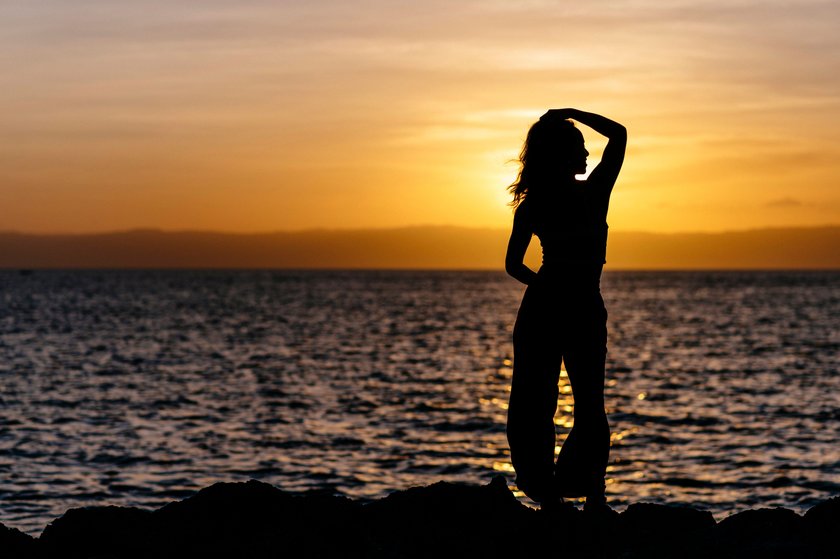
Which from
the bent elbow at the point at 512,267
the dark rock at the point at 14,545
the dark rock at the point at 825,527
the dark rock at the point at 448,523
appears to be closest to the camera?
the dark rock at the point at 825,527

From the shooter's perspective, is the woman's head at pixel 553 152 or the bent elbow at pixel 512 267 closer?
the woman's head at pixel 553 152

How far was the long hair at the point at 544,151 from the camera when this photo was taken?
718 cm

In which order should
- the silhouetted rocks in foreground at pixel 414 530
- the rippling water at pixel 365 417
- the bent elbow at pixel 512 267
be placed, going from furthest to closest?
1. the rippling water at pixel 365 417
2. the bent elbow at pixel 512 267
3. the silhouetted rocks in foreground at pixel 414 530

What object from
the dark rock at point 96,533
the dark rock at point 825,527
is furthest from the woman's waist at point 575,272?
the dark rock at point 96,533

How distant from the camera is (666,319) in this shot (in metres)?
86.1

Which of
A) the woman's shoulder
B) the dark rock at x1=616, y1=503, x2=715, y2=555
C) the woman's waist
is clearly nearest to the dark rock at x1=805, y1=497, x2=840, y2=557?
the dark rock at x1=616, y1=503, x2=715, y2=555

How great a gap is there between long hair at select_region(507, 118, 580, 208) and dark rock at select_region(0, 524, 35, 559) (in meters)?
4.73

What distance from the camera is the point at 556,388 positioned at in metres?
7.65

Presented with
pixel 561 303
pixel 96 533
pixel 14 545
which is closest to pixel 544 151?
pixel 561 303

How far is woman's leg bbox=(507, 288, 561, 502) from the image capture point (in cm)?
747

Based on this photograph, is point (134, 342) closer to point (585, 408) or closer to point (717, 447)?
point (717, 447)

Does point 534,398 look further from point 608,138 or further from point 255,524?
point 255,524

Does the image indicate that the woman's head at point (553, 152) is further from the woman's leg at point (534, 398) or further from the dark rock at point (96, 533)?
the dark rock at point (96, 533)

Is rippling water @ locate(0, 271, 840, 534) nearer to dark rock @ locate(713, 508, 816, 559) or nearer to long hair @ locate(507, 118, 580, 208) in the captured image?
dark rock @ locate(713, 508, 816, 559)
